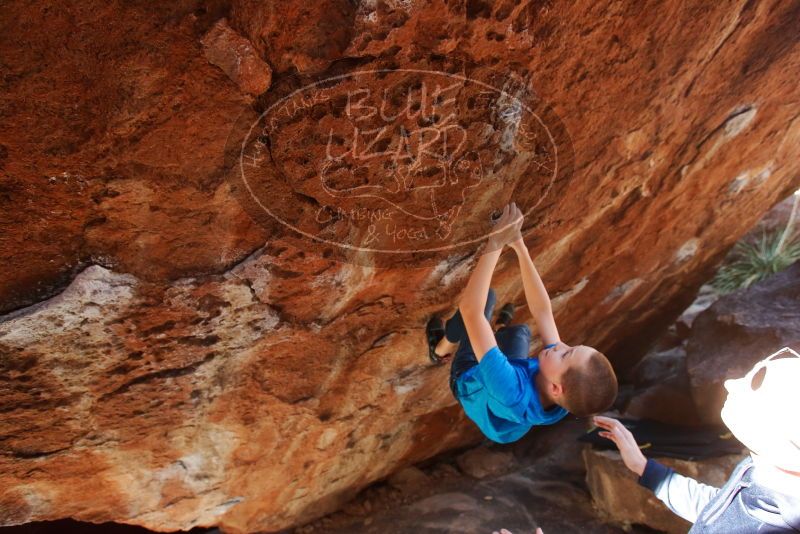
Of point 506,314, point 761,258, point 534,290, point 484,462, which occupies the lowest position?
point 484,462

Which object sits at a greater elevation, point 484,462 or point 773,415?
point 484,462

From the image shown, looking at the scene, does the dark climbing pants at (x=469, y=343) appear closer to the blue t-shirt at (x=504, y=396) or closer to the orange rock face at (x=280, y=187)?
the blue t-shirt at (x=504, y=396)

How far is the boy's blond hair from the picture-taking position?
2018 mm

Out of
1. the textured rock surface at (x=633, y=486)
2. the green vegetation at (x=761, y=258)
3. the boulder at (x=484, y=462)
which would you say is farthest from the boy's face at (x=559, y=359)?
the green vegetation at (x=761, y=258)

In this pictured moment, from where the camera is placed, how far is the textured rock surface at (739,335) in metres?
4.18

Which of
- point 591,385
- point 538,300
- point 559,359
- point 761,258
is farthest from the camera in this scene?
point 761,258

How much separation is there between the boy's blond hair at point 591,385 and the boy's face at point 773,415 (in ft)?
1.38

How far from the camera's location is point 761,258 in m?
6.70

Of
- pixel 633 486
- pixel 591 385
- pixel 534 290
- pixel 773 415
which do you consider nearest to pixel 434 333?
pixel 534 290

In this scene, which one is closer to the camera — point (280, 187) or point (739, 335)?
point (280, 187)

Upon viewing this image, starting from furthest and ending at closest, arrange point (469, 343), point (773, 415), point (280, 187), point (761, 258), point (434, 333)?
point (761, 258) < point (434, 333) < point (469, 343) < point (280, 187) < point (773, 415)

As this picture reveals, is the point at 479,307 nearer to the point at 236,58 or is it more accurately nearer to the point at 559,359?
the point at 559,359

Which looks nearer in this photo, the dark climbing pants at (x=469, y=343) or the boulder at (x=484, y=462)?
the dark climbing pants at (x=469, y=343)

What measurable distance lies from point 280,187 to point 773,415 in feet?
5.86
